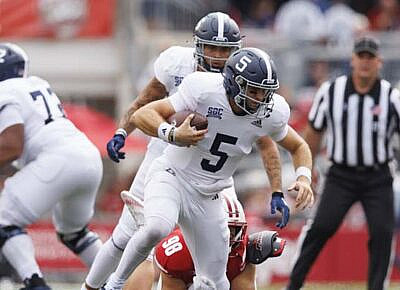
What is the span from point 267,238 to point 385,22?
8714 mm

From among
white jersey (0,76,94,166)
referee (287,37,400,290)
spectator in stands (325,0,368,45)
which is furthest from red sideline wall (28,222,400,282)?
white jersey (0,76,94,166)

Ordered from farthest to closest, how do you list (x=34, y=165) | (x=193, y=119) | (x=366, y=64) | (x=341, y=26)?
1. (x=341, y=26)
2. (x=366, y=64)
3. (x=34, y=165)
4. (x=193, y=119)

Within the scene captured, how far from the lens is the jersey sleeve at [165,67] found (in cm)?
812

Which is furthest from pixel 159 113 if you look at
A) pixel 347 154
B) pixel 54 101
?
pixel 347 154

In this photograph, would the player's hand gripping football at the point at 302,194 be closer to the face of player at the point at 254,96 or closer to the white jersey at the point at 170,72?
the face of player at the point at 254,96

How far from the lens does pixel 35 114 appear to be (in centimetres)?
861

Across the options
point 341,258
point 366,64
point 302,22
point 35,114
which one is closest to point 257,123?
point 35,114

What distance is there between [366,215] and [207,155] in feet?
8.15

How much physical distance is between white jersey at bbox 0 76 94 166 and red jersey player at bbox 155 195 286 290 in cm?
117

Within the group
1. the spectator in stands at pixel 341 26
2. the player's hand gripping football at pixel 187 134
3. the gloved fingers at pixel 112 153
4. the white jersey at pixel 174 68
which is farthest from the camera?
the spectator in stands at pixel 341 26

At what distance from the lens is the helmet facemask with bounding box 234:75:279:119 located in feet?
24.0

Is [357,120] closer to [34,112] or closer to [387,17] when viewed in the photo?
[34,112]

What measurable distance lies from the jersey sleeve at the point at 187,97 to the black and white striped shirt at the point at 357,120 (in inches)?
102

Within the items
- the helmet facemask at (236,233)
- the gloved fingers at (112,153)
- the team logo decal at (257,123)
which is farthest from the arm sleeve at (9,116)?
the team logo decal at (257,123)
